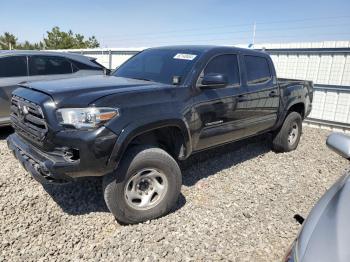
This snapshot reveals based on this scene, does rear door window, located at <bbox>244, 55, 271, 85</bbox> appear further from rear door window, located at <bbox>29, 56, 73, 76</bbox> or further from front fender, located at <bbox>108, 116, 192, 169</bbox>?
rear door window, located at <bbox>29, 56, 73, 76</bbox>

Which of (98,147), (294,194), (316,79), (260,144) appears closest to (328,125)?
(316,79)

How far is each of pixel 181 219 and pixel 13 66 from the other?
183 inches

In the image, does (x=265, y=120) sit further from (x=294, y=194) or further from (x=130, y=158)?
(x=130, y=158)

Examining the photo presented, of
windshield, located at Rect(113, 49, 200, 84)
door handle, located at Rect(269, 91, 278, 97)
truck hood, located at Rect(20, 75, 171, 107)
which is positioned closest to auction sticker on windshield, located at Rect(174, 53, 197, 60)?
windshield, located at Rect(113, 49, 200, 84)

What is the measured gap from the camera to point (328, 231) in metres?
1.74

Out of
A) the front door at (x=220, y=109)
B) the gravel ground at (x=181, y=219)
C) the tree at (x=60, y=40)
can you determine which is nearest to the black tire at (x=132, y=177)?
the gravel ground at (x=181, y=219)

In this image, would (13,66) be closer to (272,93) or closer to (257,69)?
(257,69)

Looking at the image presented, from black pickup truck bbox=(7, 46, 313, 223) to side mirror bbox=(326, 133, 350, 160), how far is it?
1570 mm

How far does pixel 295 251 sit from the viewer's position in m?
1.76

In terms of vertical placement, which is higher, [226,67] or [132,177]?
[226,67]

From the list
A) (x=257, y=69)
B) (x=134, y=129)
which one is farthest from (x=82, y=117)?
(x=257, y=69)

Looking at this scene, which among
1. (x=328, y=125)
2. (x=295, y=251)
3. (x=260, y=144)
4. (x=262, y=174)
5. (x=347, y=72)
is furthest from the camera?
(x=328, y=125)

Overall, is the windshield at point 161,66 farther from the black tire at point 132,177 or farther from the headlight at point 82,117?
the headlight at point 82,117

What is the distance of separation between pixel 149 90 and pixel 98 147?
0.87 meters
